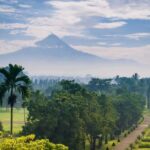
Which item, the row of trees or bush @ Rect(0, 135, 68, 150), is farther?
the row of trees

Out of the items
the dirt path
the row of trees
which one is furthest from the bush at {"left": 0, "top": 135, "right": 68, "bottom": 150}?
the dirt path

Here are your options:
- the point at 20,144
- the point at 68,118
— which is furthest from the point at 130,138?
the point at 20,144

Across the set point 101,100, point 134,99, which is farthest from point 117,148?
point 134,99

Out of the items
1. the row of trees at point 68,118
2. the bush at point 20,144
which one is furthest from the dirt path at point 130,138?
the bush at point 20,144

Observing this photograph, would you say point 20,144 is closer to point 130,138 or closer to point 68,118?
point 68,118

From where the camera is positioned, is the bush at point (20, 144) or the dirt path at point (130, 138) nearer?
the bush at point (20, 144)

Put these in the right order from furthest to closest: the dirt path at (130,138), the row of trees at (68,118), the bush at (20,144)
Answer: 1. the dirt path at (130,138)
2. the row of trees at (68,118)
3. the bush at (20,144)

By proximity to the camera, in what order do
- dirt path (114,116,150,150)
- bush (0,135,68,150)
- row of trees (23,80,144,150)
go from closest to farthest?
bush (0,135,68,150), row of trees (23,80,144,150), dirt path (114,116,150,150)

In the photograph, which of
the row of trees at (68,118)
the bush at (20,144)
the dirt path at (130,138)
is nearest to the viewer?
the bush at (20,144)

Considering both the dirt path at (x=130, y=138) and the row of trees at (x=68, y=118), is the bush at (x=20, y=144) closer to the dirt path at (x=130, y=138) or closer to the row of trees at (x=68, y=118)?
the row of trees at (x=68, y=118)

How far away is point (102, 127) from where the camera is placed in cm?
8012

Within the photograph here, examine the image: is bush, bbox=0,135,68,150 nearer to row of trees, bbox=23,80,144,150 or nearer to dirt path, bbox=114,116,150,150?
row of trees, bbox=23,80,144,150

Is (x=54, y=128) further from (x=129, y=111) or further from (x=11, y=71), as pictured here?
(x=129, y=111)

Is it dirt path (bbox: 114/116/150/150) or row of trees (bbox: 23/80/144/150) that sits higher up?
row of trees (bbox: 23/80/144/150)
